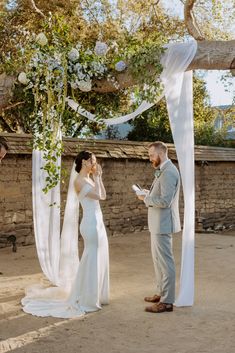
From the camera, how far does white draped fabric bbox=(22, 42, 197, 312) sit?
537 centimetres

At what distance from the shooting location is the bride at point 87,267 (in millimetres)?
5613

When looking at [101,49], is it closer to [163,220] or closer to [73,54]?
[73,54]

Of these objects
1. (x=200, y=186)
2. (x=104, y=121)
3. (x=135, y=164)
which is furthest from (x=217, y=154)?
(x=104, y=121)

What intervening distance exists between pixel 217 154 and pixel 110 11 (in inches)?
209

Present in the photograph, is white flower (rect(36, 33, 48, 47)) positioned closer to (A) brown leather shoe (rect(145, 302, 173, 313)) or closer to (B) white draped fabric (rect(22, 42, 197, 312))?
(B) white draped fabric (rect(22, 42, 197, 312))

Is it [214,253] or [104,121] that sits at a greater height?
[104,121]

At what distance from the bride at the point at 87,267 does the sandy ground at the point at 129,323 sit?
19cm

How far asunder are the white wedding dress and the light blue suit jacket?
0.68 metres

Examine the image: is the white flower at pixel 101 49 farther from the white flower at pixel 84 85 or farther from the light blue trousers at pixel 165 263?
the light blue trousers at pixel 165 263

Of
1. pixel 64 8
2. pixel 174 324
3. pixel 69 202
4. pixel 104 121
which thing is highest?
pixel 64 8

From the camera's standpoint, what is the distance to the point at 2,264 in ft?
27.5

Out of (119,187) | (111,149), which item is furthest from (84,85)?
(119,187)

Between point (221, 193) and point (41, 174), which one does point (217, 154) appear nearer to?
point (221, 193)

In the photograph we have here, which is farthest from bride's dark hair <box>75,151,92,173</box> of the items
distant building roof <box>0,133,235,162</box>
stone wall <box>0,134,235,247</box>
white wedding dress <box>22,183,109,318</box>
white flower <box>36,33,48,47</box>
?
distant building roof <box>0,133,235,162</box>
